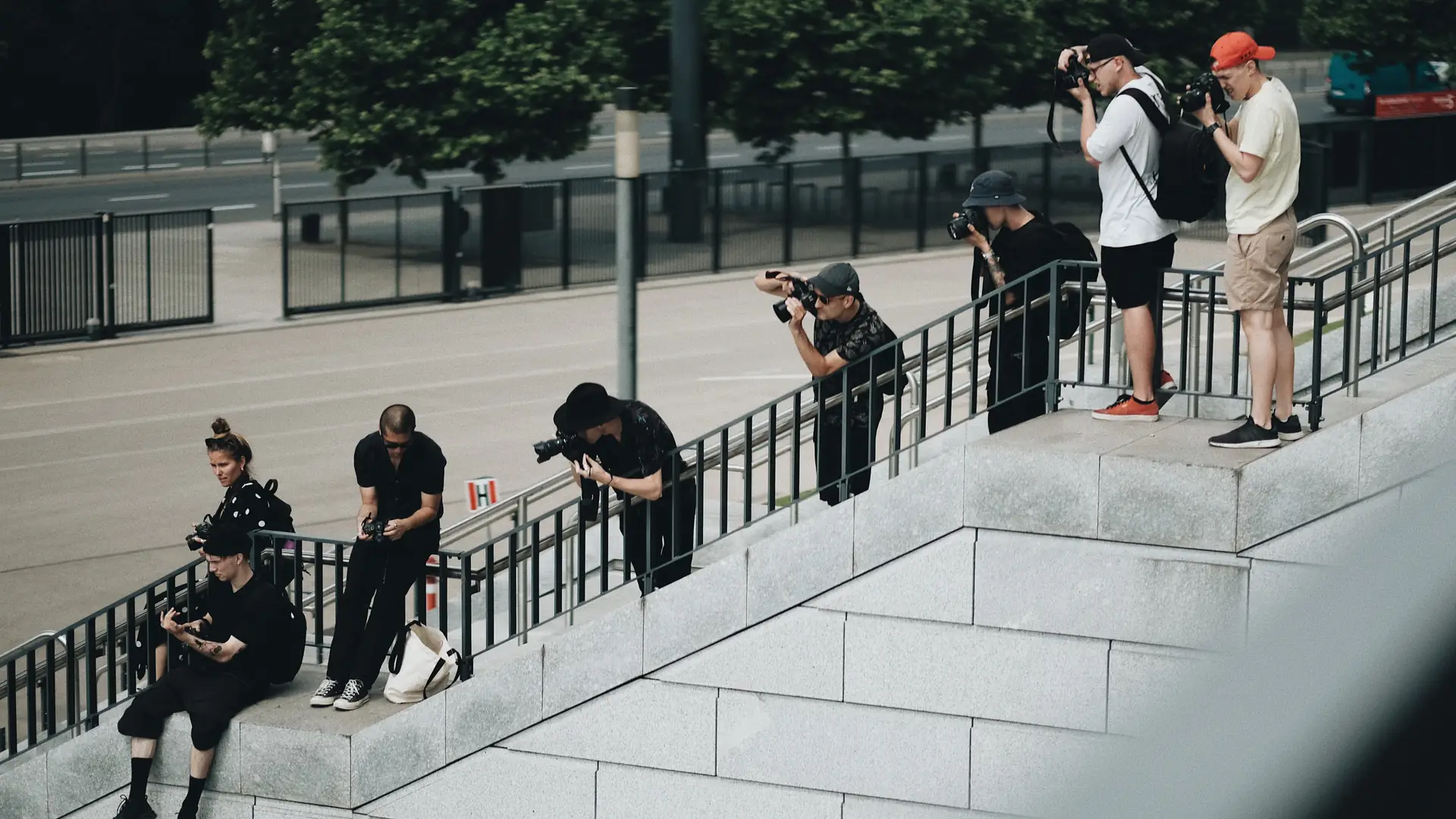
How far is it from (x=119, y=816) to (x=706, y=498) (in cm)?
648

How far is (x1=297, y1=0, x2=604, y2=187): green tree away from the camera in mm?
27922

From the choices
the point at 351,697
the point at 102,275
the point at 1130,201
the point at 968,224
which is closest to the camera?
the point at 1130,201

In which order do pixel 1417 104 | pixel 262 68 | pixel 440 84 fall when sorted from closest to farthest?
pixel 440 84 < pixel 262 68 < pixel 1417 104

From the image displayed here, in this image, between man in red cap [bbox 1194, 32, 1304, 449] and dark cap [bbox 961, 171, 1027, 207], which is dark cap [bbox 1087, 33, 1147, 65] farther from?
dark cap [bbox 961, 171, 1027, 207]

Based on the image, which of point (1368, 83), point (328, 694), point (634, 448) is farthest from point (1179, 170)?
point (1368, 83)

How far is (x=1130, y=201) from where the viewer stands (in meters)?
7.38

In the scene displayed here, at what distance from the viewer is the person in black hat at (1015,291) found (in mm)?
7895

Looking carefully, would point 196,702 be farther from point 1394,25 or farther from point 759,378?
point 1394,25

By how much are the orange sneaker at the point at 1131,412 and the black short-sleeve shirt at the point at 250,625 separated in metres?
3.63

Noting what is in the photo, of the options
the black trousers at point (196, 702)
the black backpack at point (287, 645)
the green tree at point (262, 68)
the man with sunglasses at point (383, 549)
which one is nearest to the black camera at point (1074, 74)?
the man with sunglasses at point (383, 549)

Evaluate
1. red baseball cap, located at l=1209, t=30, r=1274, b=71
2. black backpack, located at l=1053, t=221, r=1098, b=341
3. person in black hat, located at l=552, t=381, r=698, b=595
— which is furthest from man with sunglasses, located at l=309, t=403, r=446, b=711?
red baseball cap, located at l=1209, t=30, r=1274, b=71

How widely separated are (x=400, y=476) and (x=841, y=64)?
2364 centimetres

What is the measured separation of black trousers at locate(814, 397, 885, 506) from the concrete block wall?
0.61 m

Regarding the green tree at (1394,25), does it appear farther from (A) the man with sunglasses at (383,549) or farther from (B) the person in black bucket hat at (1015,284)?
(A) the man with sunglasses at (383,549)
